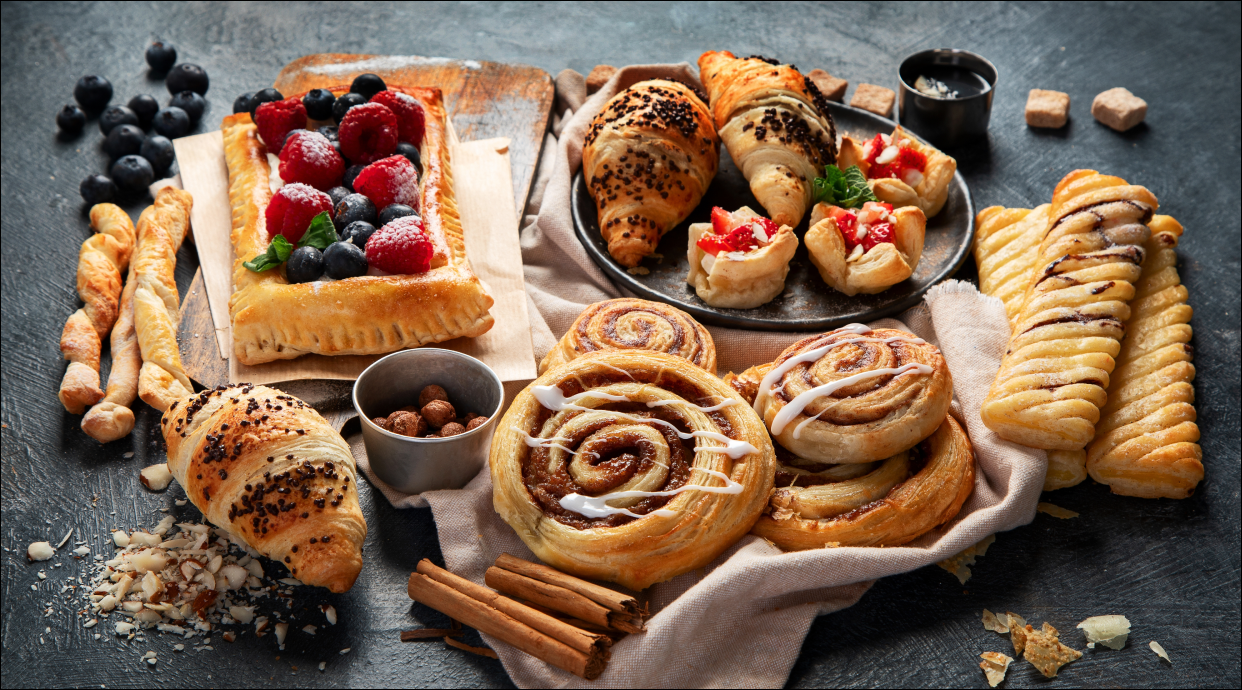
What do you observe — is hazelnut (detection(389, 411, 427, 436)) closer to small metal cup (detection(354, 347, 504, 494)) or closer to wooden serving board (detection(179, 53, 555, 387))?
small metal cup (detection(354, 347, 504, 494))

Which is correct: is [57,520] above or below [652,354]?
below

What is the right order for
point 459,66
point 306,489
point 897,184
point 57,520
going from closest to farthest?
point 306,489, point 57,520, point 897,184, point 459,66

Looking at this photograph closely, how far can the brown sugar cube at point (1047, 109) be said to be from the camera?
5.32 metres

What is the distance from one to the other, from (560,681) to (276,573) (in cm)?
106

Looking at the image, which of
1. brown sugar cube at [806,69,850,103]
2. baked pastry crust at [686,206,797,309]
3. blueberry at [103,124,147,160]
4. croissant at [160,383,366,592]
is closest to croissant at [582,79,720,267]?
baked pastry crust at [686,206,797,309]

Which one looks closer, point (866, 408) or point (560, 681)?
point (560, 681)

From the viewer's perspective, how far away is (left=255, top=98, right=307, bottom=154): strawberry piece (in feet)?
15.1

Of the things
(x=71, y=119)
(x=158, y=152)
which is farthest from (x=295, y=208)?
(x=71, y=119)

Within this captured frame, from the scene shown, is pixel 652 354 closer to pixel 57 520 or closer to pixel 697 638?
pixel 697 638

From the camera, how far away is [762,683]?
114 inches

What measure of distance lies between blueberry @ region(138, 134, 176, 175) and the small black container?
397 centimetres

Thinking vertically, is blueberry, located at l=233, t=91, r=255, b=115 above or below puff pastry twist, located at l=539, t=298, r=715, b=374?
above

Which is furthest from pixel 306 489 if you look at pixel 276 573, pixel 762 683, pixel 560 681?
pixel 762 683

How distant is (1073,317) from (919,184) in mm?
1086
